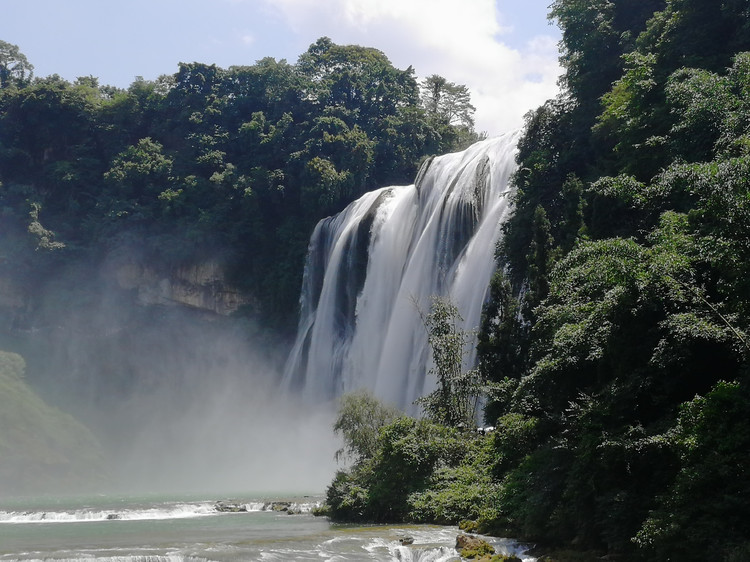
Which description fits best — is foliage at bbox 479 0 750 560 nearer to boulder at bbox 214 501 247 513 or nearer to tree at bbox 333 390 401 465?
tree at bbox 333 390 401 465

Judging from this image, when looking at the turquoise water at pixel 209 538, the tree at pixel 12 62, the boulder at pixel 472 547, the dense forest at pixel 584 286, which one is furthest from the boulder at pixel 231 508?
the tree at pixel 12 62

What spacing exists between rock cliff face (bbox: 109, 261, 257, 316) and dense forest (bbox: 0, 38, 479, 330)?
1.78 ft

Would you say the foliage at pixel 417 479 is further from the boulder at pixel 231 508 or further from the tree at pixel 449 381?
the boulder at pixel 231 508

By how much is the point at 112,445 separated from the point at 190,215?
1504cm

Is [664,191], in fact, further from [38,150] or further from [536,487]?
[38,150]

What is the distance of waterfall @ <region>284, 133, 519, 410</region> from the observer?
30.2 m

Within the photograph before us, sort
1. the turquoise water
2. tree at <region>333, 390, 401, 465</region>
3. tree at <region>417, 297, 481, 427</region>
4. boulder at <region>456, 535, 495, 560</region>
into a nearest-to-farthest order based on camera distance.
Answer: boulder at <region>456, 535, 495, 560</region>
the turquoise water
tree at <region>417, 297, 481, 427</region>
tree at <region>333, 390, 401, 465</region>

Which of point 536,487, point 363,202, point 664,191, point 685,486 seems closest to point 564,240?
point 664,191

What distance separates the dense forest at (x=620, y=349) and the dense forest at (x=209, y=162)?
24.4 m

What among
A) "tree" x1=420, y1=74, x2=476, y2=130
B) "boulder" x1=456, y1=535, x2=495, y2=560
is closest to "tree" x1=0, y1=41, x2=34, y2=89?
"tree" x1=420, y1=74, x2=476, y2=130

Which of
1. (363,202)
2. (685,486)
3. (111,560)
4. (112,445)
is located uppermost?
(363,202)

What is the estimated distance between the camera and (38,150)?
58.5 meters

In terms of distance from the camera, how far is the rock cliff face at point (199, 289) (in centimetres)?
5169

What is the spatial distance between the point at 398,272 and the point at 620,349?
72.2 feet
